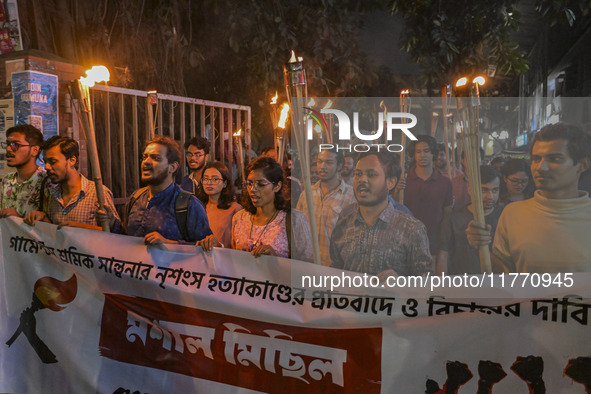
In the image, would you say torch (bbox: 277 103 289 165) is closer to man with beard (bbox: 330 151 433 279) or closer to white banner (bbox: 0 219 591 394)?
man with beard (bbox: 330 151 433 279)

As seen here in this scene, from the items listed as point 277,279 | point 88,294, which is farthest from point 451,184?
point 88,294

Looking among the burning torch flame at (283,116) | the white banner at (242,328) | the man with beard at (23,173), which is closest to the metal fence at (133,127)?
the man with beard at (23,173)

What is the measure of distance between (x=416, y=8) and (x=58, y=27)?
493cm

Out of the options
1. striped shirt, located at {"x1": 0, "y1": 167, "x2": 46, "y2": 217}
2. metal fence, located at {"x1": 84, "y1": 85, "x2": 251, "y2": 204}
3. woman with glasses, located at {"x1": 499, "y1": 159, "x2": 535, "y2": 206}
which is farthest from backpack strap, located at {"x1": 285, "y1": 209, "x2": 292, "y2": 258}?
metal fence, located at {"x1": 84, "y1": 85, "x2": 251, "y2": 204}

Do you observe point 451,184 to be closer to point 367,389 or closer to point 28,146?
point 367,389

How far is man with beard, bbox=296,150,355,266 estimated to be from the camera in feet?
14.3

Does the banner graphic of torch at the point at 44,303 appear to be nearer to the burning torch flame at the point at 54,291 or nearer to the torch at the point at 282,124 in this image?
the burning torch flame at the point at 54,291

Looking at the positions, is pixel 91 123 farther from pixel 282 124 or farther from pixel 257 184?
pixel 282 124

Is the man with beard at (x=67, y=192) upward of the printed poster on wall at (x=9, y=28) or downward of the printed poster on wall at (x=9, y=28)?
downward

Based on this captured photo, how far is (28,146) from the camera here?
13.3ft

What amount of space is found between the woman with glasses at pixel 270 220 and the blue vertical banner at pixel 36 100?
2.39m

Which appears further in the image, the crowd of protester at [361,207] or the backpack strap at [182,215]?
the backpack strap at [182,215]

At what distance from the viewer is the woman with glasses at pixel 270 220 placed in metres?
3.25

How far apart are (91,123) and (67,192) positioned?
668 millimetres
